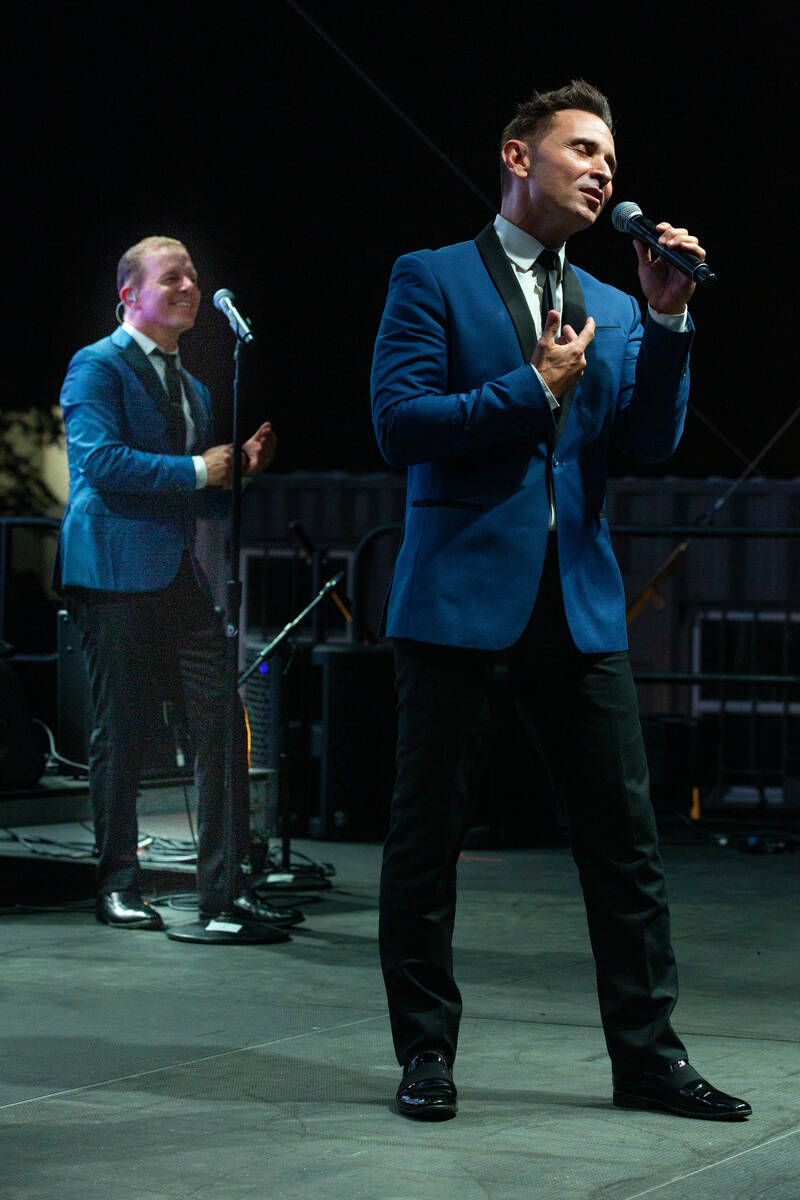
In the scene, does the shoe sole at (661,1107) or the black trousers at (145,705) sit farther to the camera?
the black trousers at (145,705)

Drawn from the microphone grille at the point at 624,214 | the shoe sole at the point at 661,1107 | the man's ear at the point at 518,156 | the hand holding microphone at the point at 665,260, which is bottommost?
the shoe sole at the point at 661,1107

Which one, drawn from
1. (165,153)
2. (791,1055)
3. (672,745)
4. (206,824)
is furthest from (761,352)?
(791,1055)

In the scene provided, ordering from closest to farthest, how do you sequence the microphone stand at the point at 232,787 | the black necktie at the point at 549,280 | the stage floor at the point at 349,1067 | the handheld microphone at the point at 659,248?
the stage floor at the point at 349,1067, the handheld microphone at the point at 659,248, the black necktie at the point at 549,280, the microphone stand at the point at 232,787

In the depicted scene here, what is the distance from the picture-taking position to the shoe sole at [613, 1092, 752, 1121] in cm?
254

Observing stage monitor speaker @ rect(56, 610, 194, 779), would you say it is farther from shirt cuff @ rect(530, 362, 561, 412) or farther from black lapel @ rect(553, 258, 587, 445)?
shirt cuff @ rect(530, 362, 561, 412)

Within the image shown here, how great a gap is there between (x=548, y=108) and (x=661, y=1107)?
166 centimetres

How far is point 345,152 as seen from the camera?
842 cm

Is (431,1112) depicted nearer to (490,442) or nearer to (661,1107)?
(661,1107)

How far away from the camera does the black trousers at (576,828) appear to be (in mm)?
2637

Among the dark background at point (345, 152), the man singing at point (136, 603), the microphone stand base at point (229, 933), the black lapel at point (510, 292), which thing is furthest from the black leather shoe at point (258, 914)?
the dark background at point (345, 152)

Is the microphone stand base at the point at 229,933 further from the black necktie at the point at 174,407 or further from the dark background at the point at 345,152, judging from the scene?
the dark background at the point at 345,152

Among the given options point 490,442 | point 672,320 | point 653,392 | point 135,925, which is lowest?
point 135,925

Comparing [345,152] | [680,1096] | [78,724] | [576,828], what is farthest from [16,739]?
[345,152]

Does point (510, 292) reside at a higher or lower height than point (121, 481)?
higher
